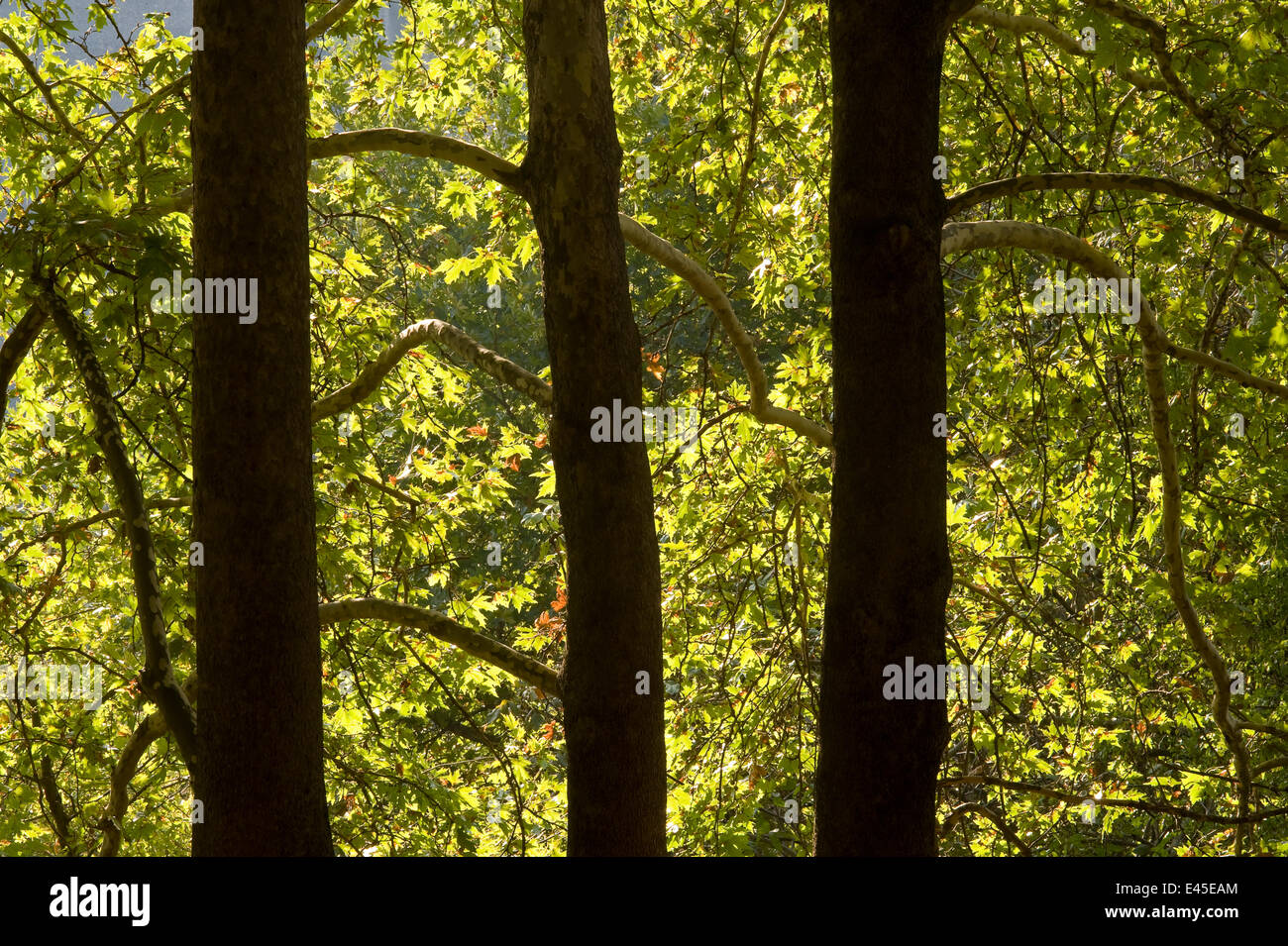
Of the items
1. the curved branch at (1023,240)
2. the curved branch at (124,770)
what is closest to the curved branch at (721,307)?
the curved branch at (1023,240)

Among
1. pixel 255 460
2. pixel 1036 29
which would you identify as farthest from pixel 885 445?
pixel 1036 29

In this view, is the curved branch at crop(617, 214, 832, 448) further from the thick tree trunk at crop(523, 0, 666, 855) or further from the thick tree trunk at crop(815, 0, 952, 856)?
the thick tree trunk at crop(815, 0, 952, 856)

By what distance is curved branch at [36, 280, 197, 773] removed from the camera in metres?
3.15

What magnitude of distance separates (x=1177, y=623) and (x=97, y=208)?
7.37 m

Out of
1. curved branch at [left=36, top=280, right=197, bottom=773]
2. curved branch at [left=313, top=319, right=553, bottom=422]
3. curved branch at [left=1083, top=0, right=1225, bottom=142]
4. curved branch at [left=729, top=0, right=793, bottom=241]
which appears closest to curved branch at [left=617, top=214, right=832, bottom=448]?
curved branch at [left=313, top=319, right=553, bottom=422]

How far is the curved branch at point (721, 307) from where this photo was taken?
429 centimetres

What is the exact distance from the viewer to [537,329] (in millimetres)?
18641

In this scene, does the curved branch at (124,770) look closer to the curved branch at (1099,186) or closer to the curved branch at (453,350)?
the curved branch at (453,350)

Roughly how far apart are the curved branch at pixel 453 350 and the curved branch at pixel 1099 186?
158 cm

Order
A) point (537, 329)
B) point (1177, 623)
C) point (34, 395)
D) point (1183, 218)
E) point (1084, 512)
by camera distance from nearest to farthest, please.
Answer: point (1183, 218) → point (34, 395) → point (1084, 512) → point (1177, 623) → point (537, 329)

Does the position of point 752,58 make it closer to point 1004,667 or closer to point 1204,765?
point 1004,667

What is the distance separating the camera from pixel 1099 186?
323 centimetres

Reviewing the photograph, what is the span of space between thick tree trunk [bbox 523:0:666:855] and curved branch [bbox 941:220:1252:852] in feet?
3.49
